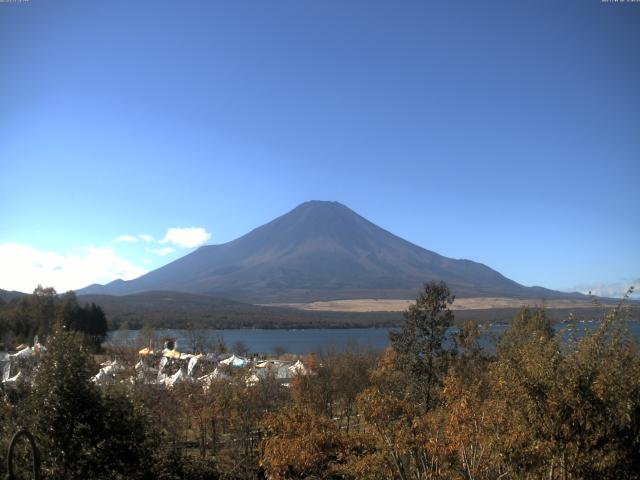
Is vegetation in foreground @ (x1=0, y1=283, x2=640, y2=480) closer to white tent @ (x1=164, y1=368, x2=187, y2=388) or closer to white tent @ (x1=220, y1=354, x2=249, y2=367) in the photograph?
white tent @ (x1=164, y1=368, x2=187, y2=388)

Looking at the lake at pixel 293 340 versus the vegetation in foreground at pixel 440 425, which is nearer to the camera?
the vegetation in foreground at pixel 440 425

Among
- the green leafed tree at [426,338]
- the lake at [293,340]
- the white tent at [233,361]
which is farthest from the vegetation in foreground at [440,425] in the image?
the white tent at [233,361]

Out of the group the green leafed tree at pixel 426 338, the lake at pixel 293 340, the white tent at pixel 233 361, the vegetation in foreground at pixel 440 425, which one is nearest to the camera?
the vegetation in foreground at pixel 440 425

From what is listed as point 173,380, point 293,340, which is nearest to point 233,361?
point 173,380

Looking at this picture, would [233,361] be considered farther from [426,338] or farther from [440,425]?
[440,425]

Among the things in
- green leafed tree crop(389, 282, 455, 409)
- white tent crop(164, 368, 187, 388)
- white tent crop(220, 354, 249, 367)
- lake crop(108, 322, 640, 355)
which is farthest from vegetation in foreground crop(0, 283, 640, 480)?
white tent crop(220, 354, 249, 367)

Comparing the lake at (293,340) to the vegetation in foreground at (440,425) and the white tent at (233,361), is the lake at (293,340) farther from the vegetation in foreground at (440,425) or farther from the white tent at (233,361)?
the white tent at (233,361)

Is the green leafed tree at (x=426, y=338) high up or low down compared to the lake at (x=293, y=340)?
up

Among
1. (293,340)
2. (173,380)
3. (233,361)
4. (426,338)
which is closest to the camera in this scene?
(426,338)

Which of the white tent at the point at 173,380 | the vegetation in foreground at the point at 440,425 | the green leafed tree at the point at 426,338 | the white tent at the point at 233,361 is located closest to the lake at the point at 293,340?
the vegetation in foreground at the point at 440,425

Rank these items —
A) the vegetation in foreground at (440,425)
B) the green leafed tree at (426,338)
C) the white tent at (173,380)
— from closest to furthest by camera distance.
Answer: the vegetation in foreground at (440,425)
the green leafed tree at (426,338)
the white tent at (173,380)

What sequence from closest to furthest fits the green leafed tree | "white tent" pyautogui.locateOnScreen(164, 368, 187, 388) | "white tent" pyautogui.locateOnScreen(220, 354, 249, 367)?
1. the green leafed tree
2. "white tent" pyautogui.locateOnScreen(164, 368, 187, 388)
3. "white tent" pyautogui.locateOnScreen(220, 354, 249, 367)
